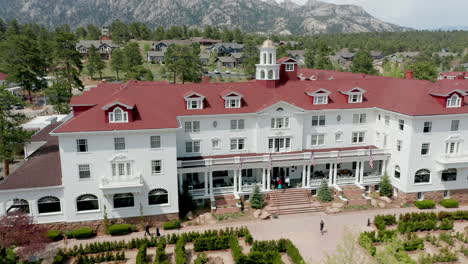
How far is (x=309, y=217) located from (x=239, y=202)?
756cm

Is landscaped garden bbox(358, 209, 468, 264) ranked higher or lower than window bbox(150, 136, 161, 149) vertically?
lower

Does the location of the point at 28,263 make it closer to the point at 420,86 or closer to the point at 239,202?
the point at 239,202

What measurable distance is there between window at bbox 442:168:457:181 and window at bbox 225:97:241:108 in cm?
2478

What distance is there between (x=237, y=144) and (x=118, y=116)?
1440cm

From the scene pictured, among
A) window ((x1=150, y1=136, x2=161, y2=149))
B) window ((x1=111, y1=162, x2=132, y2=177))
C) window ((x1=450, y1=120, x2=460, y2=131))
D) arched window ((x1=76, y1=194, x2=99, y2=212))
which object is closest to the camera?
arched window ((x1=76, y1=194, x2=99, y2=212))

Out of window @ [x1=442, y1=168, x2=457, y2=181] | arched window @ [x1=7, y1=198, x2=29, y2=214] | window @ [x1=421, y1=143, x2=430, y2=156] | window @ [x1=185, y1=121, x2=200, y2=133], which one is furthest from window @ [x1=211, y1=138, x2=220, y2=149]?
window @ [x1=442, y1=168, x2=457, y2=181]

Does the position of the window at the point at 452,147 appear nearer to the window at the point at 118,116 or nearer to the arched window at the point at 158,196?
the arched window at the point at 158,196

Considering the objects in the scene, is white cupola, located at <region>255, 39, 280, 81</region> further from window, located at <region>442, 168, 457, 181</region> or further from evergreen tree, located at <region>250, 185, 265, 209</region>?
window, located at <region>442, 168, 457, 181</region>

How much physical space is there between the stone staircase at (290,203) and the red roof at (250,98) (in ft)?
32.4

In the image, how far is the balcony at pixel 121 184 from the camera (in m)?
32.7

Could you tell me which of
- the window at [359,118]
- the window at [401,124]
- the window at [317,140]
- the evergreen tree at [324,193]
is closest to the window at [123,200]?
the evergreen tree at [324,193]

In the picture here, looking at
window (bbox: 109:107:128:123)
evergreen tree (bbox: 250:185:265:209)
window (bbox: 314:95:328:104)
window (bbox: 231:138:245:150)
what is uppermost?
window (bbox: 314:95:328:104)

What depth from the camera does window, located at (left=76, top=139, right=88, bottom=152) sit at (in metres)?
32.8

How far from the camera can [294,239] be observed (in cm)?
3306
